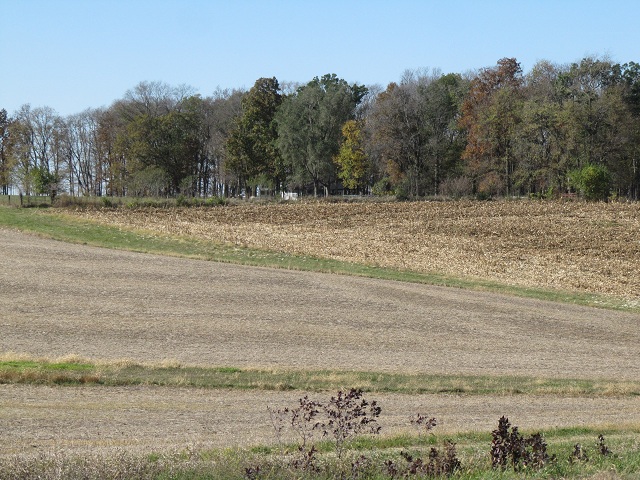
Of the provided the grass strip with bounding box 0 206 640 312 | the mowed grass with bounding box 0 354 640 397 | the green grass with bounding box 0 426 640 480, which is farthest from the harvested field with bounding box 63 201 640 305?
the green grass with bounding box 0 426 640 480

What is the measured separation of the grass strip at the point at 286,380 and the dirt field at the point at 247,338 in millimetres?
672

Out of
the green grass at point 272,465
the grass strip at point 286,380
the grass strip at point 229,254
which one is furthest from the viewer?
the grass strip at point 229,254

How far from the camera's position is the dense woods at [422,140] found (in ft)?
308

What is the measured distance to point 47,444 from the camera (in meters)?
14.4

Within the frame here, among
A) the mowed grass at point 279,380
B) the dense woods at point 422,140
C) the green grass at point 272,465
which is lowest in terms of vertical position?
the mowed grass at point 279,380

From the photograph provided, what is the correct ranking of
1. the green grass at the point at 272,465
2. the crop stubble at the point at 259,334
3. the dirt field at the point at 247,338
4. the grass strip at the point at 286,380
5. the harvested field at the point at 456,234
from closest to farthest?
the green grass at the point at 272,465, the dirt field at the point at 247,338, the crop stubble at the point at 259,334, the grass strip at the point at 286,380, the harvested field at the point at 456,234

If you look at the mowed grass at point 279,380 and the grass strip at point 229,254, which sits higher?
the grass strip at point 229,254

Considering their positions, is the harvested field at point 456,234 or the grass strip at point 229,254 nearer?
the grass strip at point 229,254

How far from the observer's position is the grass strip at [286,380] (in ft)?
69.6

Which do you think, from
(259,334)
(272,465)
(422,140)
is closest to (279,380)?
(259,334)

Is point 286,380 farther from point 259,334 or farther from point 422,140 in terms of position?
point 422,140

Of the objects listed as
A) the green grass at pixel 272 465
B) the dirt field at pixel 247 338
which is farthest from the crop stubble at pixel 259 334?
the green grass at pixel 272 465

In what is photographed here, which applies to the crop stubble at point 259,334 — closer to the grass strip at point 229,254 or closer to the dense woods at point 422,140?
the grass strip at point 229,254

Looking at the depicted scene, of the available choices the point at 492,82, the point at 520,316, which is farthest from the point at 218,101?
the point at 520,316
